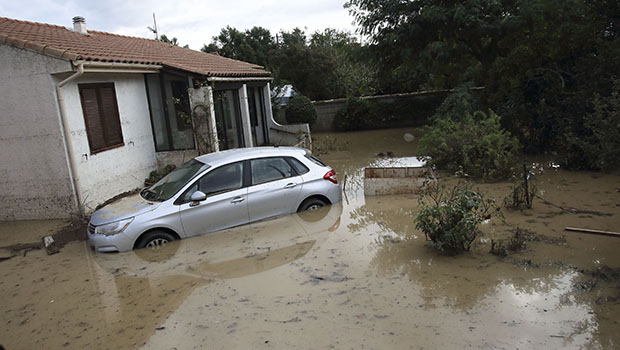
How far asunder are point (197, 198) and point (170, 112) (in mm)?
6534

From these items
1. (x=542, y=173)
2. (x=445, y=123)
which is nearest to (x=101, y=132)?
(x=445, y=123)

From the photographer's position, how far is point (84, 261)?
7508 mm

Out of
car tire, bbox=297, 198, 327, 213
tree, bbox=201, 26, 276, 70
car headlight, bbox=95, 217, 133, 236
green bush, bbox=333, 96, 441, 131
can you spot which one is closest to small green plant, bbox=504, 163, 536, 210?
car tire, bbox=297, 198, 327, 213

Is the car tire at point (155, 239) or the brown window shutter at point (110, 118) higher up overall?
the brown window shutter at point (110, 118)

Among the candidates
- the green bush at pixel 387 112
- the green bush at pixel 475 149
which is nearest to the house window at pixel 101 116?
the green bush at pixel 475 149

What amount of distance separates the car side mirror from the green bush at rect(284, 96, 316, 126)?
15.4 m

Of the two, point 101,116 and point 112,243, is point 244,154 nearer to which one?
point 112,243

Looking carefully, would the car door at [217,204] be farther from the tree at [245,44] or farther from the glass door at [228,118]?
the tree at [245,44]

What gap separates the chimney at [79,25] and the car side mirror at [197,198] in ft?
31.2

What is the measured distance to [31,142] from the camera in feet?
31.6

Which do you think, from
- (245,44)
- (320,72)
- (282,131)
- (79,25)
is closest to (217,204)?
(79,25)

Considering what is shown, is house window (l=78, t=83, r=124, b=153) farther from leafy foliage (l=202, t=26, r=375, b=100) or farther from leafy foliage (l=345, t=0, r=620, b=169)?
leafy foliage (l=202, t=26, r=375, b=100)

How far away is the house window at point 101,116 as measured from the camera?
10477mm

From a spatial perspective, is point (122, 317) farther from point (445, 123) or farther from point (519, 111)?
point (519, 111)
